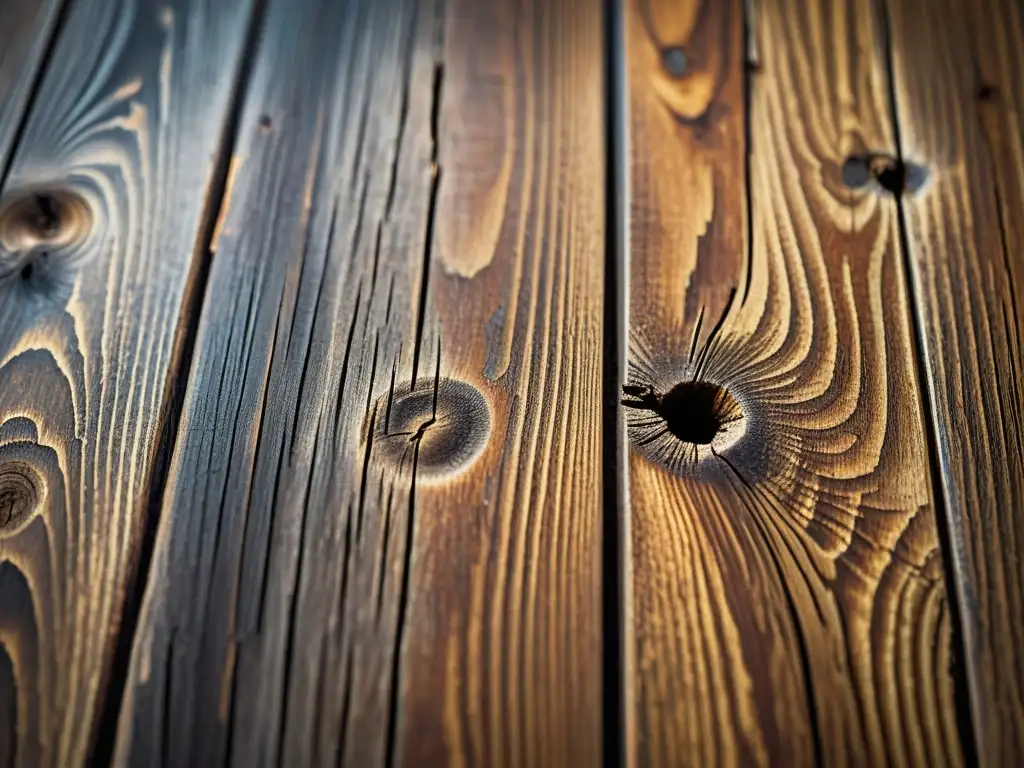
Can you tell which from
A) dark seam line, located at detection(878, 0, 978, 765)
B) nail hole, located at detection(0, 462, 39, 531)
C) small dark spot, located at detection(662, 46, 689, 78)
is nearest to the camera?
dark seam line, located at detection(878, 0, 978, 765)

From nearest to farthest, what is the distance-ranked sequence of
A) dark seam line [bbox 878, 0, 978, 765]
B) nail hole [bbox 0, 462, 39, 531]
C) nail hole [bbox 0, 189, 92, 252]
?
dark seam line [bbox 878, 0, 978, 765] → nail hole [bbox 0, 462, 39, 531] → nail hole [bbox 0, 189, 92, 252]

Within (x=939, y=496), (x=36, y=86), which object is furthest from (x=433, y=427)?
(x=36, y=86)

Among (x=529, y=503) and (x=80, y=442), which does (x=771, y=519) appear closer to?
(x=529, y=503)

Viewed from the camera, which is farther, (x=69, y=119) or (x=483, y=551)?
(x=69, y=119)

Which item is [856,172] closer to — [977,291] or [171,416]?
[977,291]

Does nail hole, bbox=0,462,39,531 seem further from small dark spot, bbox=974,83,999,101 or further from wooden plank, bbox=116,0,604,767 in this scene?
small dark spot, bbox=974,83,999,101

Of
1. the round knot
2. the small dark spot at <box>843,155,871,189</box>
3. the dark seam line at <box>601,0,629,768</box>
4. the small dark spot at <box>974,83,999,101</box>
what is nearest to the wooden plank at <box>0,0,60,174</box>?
the round knot

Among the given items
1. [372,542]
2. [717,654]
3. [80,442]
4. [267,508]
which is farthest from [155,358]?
[717,654]

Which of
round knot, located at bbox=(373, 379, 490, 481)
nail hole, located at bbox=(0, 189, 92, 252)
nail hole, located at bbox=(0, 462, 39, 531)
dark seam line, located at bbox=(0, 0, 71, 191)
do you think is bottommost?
nail hole, located at bbox=(0, 462, 39, 531)
